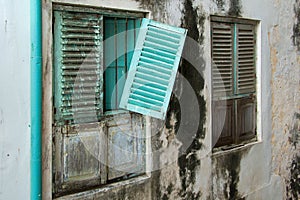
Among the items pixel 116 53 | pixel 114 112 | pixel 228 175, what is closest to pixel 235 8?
pixel 116 53

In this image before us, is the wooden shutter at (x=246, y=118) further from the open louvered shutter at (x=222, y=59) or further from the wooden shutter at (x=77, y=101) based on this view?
the wooden shutter at (x=77, y=101)

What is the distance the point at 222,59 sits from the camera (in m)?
4.80

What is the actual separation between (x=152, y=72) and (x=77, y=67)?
0.76 m

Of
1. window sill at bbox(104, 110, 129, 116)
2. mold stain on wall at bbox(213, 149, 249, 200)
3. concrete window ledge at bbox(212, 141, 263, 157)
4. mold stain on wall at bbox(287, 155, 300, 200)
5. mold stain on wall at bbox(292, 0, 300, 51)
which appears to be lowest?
mold stain on wall at bbox(287, 155, 300, 200)

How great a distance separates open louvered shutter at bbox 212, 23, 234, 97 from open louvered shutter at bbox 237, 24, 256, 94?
0.15m

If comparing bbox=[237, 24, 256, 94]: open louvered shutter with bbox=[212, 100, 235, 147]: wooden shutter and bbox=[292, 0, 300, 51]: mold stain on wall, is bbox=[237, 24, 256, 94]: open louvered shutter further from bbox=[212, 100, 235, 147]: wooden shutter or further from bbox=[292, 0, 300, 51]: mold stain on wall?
bbox=[292, 0, 300, 51]: mold stain on wall

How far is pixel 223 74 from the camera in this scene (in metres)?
4.84

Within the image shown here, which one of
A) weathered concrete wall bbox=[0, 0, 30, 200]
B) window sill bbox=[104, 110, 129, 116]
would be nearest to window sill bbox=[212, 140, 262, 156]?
window sill bbox=[104, 110, 129, 116]

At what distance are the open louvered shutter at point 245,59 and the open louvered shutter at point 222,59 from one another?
5.8 inches

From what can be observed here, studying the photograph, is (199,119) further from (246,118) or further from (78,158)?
(78,158)

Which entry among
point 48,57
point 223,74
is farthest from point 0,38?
point 223,74

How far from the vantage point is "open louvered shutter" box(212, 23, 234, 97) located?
470cm

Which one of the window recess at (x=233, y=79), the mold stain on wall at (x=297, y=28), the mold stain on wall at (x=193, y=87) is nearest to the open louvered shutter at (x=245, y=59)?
the window recess at (x=233, y=79)

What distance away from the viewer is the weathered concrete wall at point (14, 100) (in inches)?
112
